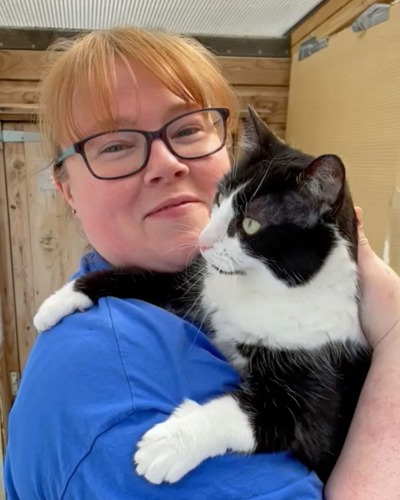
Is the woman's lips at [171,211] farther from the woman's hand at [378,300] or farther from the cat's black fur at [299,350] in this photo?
the woman's hand at [378,300]

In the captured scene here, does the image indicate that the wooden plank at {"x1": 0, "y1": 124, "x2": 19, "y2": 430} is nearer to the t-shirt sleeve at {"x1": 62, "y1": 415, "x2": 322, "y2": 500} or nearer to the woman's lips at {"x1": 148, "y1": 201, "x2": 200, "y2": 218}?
the woman's lips at {"x1": 148, "y1": 201, "x2": 200, "y2": 218}

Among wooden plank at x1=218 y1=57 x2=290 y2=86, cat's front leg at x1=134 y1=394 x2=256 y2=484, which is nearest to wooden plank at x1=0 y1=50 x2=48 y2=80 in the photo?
wooden plank at x1=218 y1=57 x2=290 y2=86

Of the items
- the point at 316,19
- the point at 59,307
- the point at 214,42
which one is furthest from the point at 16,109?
the point at 59,307

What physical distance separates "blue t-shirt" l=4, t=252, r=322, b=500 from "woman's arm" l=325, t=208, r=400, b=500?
0.19ft

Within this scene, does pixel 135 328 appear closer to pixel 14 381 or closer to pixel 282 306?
pixel 282 306

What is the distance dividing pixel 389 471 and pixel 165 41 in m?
0.86

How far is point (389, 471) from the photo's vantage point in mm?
693

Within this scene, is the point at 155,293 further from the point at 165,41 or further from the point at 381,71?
the point at 381,71

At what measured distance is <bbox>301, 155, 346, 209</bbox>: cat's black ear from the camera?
68 centimetres

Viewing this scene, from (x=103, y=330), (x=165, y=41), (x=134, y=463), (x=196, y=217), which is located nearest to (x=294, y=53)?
(x=165, y=41)

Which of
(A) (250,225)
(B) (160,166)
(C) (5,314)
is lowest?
(C) (5,314)

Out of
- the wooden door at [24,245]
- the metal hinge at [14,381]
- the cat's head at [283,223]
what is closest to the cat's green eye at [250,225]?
the cat's head at [283,223]

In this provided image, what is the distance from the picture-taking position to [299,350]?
31.9 inches

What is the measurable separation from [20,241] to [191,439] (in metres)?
2.21
